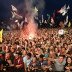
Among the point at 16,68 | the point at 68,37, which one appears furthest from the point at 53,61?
the point at 68,37

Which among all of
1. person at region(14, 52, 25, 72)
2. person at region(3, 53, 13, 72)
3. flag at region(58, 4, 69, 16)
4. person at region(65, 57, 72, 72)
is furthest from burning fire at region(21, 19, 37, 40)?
person at region(65, 57, 72, 72)

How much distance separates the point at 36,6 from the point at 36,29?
1106 mm

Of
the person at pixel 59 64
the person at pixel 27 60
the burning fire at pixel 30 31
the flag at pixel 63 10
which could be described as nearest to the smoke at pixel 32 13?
the burning fire at pixel 30 31

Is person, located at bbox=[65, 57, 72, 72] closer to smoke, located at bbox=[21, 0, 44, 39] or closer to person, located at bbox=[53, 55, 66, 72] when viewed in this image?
person, located at bbox=[53, 55, 66, 72]

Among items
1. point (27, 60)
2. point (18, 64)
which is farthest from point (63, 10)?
point (18, 64)

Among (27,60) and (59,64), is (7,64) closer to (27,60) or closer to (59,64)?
(27,60)

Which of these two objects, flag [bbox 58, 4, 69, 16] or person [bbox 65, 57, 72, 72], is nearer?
person [bbox 65, 57, 72, 72]

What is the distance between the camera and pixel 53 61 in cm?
896

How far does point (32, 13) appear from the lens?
1628 centimetres

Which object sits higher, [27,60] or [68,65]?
[27,60]

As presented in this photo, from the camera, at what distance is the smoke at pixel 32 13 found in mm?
14788

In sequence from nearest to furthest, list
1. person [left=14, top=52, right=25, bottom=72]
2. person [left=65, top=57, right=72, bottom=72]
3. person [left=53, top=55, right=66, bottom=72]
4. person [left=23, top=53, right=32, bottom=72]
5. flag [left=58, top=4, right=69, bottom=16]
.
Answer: person [left=65, top=57, right=72, bottom=72]
person [left=53, top=55, right=66, bottom=72]
person [left=14, top=52, right=25, bottom=72]
person [left=23, top=53, right=32, bottom=72]
flag [left=58, top=4, right=69, bottom=16]

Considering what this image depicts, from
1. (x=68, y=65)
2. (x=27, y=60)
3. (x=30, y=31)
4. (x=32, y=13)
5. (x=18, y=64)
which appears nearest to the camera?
(x=68, y=65)

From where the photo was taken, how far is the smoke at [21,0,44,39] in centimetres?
1479
